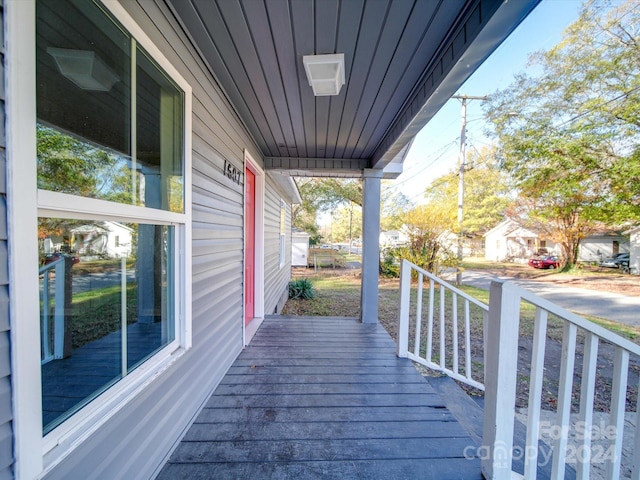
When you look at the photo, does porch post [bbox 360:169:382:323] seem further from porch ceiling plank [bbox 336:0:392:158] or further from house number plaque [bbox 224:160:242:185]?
house number plaque [bbox 224:160:242:185]

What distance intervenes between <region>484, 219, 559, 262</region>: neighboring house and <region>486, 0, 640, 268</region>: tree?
11.3m

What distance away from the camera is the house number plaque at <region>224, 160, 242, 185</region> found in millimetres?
2383

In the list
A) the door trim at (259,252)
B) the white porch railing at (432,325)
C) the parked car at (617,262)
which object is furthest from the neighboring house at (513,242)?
the door trim at (259,252)

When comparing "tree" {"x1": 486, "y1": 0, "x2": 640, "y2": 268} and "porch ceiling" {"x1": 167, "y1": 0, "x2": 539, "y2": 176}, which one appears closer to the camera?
"porch ceiling" {"x1": 167, "y1": 0, "x2": 539, "y2": 176}

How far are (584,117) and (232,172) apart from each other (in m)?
11.5

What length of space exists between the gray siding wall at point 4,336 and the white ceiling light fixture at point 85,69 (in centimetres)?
20

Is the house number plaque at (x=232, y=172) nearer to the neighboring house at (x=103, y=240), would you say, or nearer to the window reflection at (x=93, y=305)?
the window reflection at (x=93, y=305)

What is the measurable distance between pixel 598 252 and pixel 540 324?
26.5m

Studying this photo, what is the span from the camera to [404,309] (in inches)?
107

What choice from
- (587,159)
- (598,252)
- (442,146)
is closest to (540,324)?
(587,159)

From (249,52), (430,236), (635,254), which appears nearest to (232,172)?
(249,52)

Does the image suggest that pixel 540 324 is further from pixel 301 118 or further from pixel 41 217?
pixel 301 118

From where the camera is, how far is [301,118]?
2.66 m

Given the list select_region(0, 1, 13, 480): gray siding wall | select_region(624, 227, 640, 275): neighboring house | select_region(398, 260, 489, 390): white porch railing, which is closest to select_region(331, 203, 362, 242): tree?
select_region(624, 227, 640, 275): neighboring house
